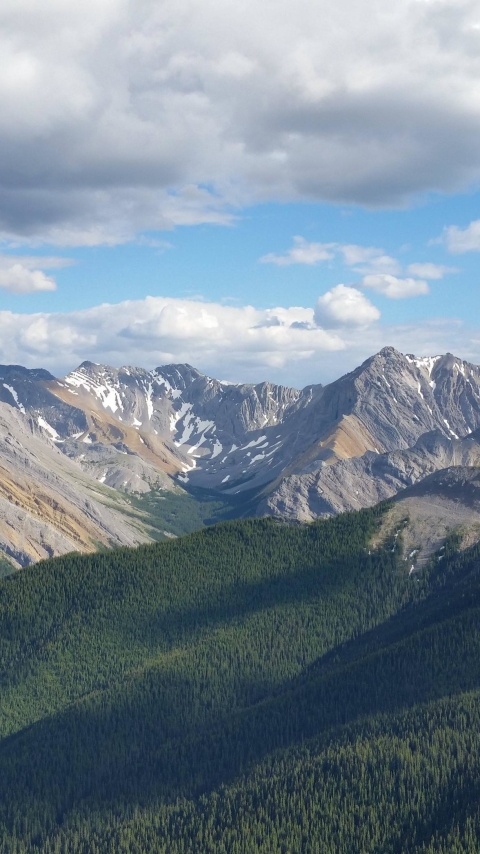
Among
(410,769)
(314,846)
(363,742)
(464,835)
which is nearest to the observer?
(464,835)

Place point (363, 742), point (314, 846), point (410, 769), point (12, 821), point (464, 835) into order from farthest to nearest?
point (12, 821), point (363, 742), point (410, 769), point (314, 846), point (464, 835)

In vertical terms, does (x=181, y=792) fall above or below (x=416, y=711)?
below

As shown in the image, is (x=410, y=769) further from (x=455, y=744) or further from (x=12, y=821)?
(x=12, y=821)

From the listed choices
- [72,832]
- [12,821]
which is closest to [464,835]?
[72,832]

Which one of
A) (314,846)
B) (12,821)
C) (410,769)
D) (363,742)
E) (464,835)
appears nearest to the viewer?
(464,835)

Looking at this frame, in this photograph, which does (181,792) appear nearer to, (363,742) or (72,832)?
(72,832)

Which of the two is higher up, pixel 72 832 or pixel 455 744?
pixel 455 744

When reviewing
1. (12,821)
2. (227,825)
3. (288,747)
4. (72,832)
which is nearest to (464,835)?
(227,825)

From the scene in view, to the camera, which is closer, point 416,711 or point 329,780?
point 329,780

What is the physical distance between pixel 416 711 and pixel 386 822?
34.6m

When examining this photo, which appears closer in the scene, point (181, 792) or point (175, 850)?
point (175, 850)

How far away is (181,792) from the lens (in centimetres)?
19575

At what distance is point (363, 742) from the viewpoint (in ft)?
605

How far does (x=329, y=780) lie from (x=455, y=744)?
23.9 meters
